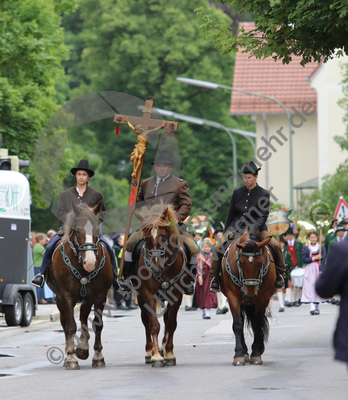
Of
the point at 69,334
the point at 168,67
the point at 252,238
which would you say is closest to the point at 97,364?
the point at 69,334

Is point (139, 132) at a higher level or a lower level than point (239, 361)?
higher

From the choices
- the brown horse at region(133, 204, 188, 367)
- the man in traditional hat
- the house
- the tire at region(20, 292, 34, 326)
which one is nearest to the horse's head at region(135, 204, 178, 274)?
the brown horse at region(133, 204, 188, 367)

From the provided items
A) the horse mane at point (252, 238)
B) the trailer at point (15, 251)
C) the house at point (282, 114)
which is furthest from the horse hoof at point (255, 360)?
the house at point (282, 114)

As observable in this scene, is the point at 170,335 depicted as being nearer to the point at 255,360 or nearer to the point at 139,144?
the point at 255,360

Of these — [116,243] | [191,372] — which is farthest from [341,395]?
[116,243]

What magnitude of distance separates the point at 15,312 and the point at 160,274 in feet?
27.0

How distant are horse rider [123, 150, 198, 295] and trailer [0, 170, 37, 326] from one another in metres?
6.55

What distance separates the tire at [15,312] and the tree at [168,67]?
2833 centimetres

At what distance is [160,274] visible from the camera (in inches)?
426

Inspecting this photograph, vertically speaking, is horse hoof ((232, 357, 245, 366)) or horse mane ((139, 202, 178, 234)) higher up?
horse mane ((139, 202, 178, 234))

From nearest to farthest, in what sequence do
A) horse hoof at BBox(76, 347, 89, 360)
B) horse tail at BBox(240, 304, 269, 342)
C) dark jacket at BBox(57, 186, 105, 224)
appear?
1. horse hoof at BBox(76, 347, 89, 360)
2. dark jacket at BBox(57, 186, 105, 224)
3. horse tail at BBox(240, 304, 269, 342)

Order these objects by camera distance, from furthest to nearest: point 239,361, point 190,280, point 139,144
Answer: point 139,144 < point 190,280 < point 239,361

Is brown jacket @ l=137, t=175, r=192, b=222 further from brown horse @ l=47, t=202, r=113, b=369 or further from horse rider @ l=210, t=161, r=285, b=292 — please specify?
brown horse @ l=47, t=202, r=113, b=369

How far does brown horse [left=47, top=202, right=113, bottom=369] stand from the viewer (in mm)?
10648
